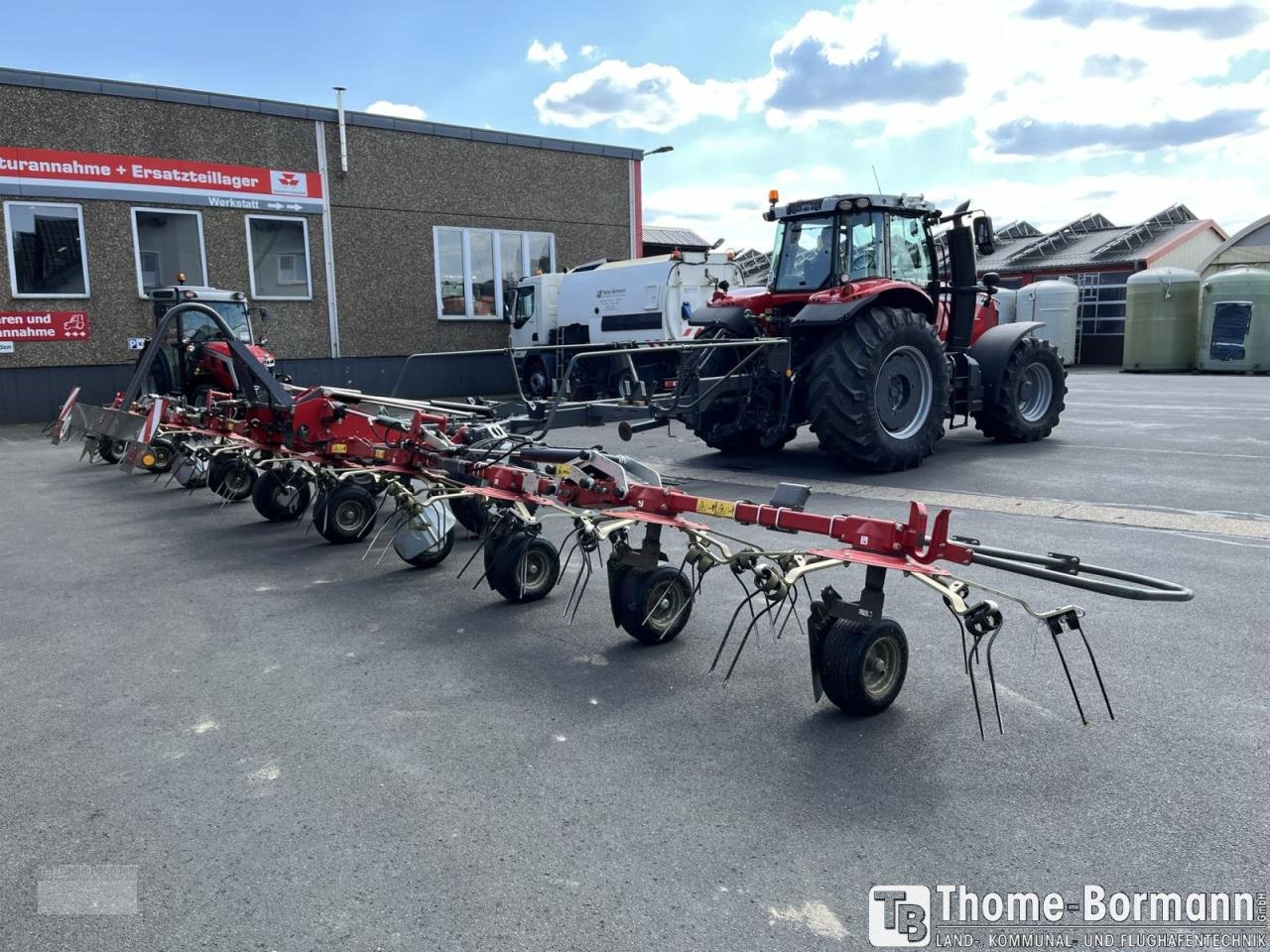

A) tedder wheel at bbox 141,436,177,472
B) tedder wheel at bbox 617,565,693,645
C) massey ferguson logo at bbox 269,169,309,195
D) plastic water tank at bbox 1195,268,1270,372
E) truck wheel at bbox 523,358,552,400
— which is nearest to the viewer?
tedder wheel at bbox 617,565,693,645

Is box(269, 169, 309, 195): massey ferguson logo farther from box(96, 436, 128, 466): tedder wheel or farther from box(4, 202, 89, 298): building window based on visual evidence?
box(96, 436, 128, 466): tedder wheel

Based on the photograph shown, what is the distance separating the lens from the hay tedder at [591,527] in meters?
3.56

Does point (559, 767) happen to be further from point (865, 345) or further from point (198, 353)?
point (198, 353)

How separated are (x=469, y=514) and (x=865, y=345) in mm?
3888

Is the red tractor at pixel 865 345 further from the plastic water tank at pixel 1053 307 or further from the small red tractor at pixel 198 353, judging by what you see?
the plastic water tank at pixel 1053 307

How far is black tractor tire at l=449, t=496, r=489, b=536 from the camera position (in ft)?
22.2

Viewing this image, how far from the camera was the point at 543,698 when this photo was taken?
3.93 m

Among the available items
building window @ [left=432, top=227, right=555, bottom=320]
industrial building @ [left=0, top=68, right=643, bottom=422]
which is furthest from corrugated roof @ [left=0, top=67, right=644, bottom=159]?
building window @ [left=432, top=227, right=555, bottom=320]

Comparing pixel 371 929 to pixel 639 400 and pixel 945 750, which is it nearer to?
pixel 945 750

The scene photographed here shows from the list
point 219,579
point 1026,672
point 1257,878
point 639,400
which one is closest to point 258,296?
point 639,400

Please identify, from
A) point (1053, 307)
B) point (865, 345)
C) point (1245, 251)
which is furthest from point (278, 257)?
point (1245, 251)

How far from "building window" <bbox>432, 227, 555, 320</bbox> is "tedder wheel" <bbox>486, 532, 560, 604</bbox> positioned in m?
15.9

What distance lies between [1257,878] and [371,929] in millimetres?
2297

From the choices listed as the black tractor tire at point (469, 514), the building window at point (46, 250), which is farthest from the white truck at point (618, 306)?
the black tractor tire at point (469, 514)
